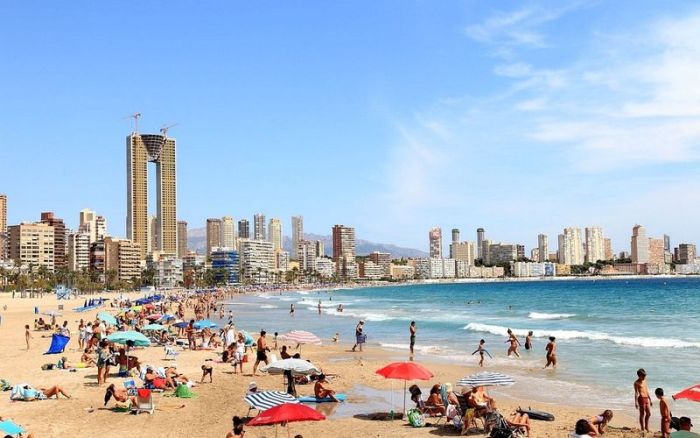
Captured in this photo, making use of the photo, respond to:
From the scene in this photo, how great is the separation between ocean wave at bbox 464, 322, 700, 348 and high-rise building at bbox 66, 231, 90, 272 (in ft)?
575

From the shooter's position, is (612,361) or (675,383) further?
(612,361)

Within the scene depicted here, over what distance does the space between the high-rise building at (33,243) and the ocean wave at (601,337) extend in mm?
165350

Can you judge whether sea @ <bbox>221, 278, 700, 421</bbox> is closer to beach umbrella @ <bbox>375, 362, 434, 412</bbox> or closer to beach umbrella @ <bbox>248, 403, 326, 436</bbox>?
beach umbrella @ <bbox>375, 362, 434, 412</bbox>

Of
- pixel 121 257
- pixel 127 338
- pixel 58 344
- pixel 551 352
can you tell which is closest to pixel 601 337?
pixel 551 352

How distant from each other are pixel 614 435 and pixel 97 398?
11615mm

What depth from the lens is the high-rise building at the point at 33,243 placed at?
17612 centimetres

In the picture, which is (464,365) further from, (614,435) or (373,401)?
(614,435)

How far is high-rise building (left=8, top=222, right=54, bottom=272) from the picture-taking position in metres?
176

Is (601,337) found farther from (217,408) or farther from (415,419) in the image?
(217,408)

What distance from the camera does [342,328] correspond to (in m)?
40.5

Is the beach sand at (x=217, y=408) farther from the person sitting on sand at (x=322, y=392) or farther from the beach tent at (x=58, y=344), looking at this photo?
the beach tent at (x=58, y=344)

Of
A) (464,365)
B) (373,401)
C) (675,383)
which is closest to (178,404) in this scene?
(373,401)

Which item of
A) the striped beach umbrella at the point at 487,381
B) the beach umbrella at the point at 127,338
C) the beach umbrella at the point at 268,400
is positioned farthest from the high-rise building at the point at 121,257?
the beach umbrella at the point at 268,400

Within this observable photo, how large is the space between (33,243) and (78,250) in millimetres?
16884
